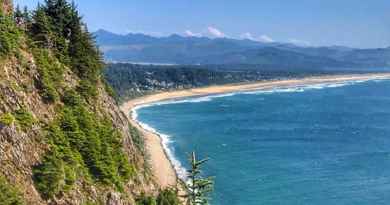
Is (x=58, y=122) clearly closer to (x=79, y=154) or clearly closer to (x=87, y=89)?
(x=79, y=154)

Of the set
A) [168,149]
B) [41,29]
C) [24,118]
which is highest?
[41,29]

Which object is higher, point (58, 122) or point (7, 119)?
point (7, 119)

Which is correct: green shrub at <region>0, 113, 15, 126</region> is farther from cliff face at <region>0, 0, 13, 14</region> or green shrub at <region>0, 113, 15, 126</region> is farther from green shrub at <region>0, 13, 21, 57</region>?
cliff face at <region>0, 0, 13, 14</region>

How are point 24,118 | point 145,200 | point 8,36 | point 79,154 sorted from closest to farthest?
point 24,118 < point 8,36 < point 79,154 < point 145,200

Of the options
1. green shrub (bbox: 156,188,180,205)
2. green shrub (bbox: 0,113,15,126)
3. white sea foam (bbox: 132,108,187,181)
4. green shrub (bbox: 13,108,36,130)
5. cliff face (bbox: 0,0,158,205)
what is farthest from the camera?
white sea foam (bbox: 132,108,187,181)

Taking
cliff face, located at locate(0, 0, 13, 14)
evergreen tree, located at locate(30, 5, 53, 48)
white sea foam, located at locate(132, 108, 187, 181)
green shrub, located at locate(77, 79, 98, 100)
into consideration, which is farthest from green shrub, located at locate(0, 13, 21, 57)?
white sea foam, located at locate(132, 108, 187, 181)

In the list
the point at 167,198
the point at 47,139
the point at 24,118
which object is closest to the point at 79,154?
the point at 47,139
